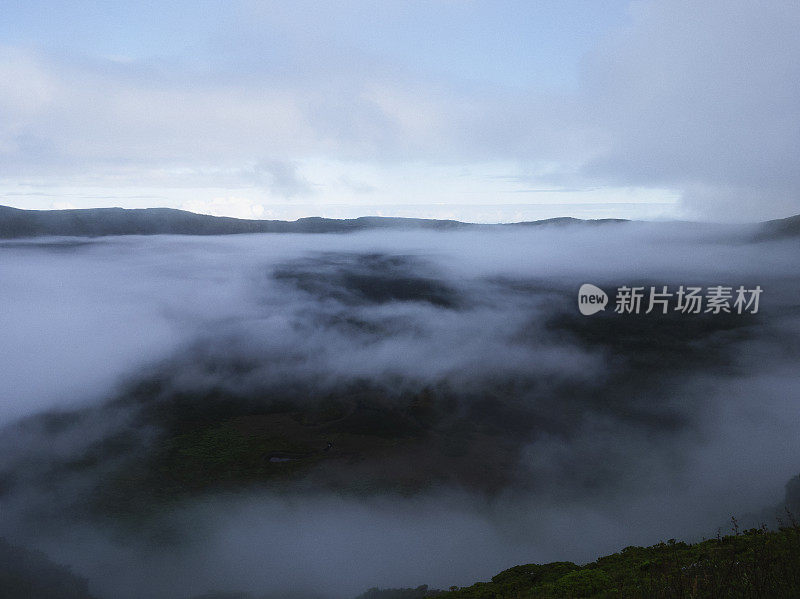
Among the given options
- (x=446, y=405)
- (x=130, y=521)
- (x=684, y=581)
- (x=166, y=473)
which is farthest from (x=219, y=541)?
(x=684, y=581)

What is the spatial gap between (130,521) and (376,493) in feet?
200

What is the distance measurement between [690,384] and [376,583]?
156065 mm

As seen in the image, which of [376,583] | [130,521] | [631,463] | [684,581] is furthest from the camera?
[631,463]

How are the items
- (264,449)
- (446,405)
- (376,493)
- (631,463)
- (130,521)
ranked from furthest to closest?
1. (446,405)
2. (264,449)
3. (631,463)
4. (376,493)
5. (130,521)

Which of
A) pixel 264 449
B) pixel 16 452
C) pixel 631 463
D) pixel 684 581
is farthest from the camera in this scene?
pixel 16 452

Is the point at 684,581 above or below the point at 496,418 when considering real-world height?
above

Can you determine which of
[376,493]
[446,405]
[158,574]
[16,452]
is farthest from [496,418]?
[16,452]

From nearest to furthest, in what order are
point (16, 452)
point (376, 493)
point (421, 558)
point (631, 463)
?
point (421, 558), point (376, 493), point (631, 463), point (16, 452)

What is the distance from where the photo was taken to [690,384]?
199 m

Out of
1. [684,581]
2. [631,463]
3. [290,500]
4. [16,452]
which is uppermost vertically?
[684,581]

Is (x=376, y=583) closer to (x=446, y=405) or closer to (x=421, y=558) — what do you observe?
(x=421, y=558)

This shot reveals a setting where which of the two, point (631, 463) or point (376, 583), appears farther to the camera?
point (631, 463)

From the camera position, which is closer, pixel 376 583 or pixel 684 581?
pixel 684 581

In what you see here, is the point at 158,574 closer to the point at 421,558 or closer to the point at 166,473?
the point at 166,473
